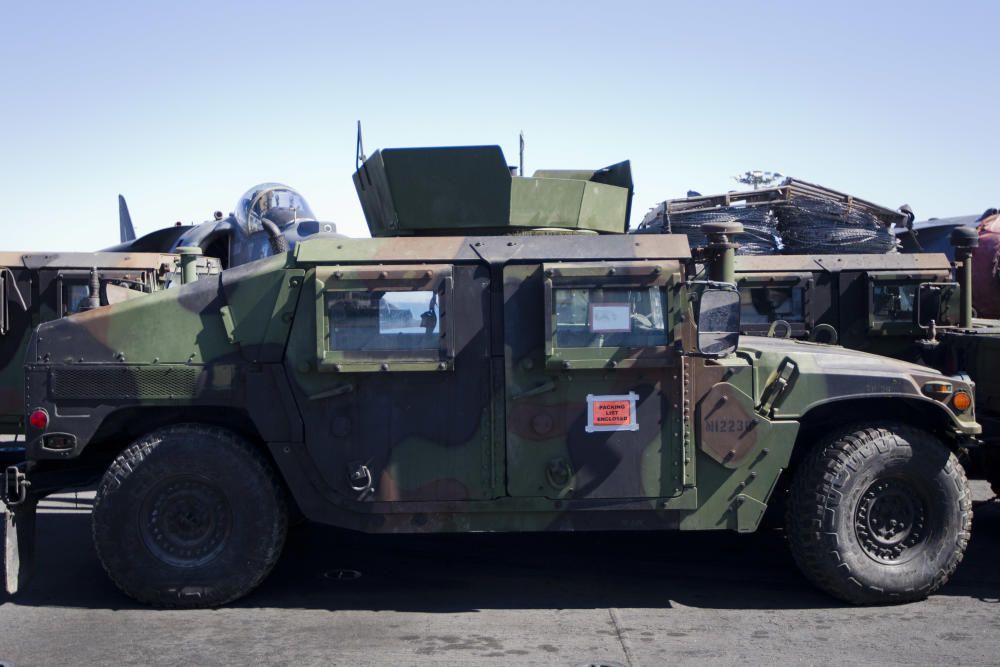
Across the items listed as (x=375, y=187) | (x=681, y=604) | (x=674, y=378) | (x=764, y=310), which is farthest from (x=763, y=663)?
(x=764, y=310)

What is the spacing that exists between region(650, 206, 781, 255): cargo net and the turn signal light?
627 cm

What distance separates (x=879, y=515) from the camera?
5676 mm

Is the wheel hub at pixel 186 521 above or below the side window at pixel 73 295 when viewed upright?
below

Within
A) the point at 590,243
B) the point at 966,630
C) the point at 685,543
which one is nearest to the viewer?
the point at 966,630

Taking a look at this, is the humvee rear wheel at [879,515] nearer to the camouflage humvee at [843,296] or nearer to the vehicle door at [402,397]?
the vehicle door at [402,397]

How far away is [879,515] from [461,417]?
2.47m

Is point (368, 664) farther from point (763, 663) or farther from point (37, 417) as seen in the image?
point (37, 417)

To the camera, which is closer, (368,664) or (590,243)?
(368,664)

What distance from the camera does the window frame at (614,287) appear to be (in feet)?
17.8

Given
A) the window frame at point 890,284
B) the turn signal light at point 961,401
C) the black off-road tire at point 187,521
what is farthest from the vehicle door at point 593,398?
the window frame at point 890,284

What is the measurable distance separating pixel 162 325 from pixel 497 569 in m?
2.64

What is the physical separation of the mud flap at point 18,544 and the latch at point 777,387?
14.0ft

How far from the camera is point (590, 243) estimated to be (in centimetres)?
558

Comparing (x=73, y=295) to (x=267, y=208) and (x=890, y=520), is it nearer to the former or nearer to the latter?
(x=267, y=208)
